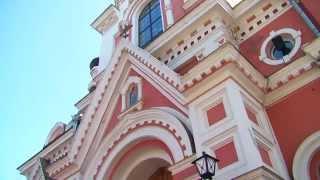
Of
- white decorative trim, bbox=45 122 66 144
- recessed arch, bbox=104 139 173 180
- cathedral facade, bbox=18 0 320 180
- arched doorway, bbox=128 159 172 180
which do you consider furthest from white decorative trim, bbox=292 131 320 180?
white decorative trim, bbox=45 122 66 144

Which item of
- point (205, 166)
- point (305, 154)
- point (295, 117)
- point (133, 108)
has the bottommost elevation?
point (205, 166)

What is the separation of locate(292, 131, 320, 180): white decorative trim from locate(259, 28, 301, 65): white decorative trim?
6.60 ft

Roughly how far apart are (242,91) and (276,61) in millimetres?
1684

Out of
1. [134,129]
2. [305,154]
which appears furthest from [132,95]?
[305,154]

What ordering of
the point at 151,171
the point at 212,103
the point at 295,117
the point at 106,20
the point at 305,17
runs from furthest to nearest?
the point at 106,20 < the point at 151,171 < the point at 305,17 < the point at 295,117 < the point at 212,103

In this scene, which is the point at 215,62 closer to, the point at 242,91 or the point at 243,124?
the point at 242,91

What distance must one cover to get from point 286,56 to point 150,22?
620 cm

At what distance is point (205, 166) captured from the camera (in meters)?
6.04

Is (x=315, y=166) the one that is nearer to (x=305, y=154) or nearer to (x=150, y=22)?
(x=305, y=154)

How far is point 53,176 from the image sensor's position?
1070 cm

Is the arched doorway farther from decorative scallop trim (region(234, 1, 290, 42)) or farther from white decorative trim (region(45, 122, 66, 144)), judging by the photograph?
white decorative trim (region(45, 122, 66, 144))

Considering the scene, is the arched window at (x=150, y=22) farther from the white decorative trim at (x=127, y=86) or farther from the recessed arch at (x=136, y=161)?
the recessed arch at (x=136, y=161)

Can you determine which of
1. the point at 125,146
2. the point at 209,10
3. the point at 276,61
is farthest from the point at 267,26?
the point at 125,146

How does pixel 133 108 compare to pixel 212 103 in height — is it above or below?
above
